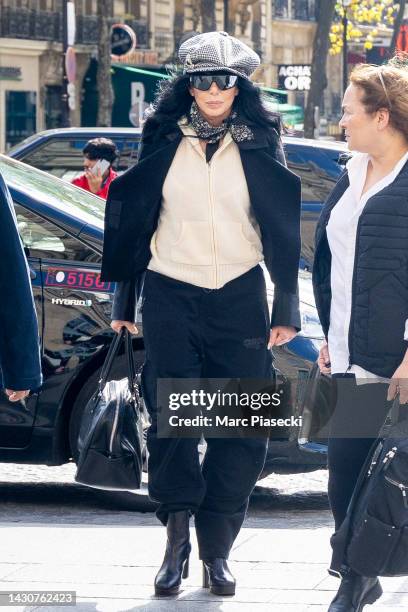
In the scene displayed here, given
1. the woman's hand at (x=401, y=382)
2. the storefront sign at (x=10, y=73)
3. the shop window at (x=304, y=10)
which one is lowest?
the storefront sign at (x=10, y=73)

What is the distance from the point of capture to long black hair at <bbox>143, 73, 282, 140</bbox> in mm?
→ 5242

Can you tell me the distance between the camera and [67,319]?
676 cm

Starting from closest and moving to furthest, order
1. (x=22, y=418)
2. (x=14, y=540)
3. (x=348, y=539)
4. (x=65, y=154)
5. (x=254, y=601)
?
1. (x=348, y=539)
2. (x=254, y=601)
3. (x=14, y=540)
4. (x=22, y=418)
5. (x=65, y=154)

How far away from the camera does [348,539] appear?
4648 mm

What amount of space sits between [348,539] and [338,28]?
41952 millimetres

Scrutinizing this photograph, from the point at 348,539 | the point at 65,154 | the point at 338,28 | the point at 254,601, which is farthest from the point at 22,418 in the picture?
the point at 338,28

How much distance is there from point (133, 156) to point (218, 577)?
8.13m

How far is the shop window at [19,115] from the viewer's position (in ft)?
140

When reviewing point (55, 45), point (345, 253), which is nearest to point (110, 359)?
point (345, 253)

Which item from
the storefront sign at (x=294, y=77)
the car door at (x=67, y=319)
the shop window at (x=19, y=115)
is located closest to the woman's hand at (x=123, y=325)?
the car door at (x=67, y=319)

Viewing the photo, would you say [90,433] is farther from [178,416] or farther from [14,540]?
[14,540]

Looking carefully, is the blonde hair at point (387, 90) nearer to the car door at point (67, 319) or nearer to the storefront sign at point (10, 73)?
the car door at point (67, 319)

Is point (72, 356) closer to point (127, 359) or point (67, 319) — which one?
point (67, 319)

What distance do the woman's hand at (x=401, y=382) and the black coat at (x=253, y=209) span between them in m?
0.68
